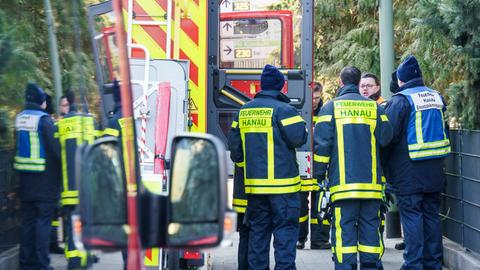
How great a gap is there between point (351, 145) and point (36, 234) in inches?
184

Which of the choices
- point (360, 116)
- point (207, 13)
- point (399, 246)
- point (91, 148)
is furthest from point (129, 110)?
point (399, 246)

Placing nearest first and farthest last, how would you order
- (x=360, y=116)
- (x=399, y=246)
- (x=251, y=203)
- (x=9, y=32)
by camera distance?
(x=9, y=32)
(x=360, y=116)
(x=251, y=203)
(x=399, y=246)

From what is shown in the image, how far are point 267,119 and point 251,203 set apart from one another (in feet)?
2.58

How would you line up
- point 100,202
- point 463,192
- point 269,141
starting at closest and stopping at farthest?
point 100,202, point 269,141, point 463,192

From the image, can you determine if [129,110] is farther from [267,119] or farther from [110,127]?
[267,119]

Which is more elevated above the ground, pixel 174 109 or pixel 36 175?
pixel 174 109

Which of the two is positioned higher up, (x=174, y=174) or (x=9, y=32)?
(x=9, y=32)

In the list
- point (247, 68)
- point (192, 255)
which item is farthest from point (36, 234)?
point (247, 68)

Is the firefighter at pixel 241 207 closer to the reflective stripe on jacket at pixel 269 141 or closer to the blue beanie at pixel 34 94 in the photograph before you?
the reflective stripe on jacket at pixel 269 141

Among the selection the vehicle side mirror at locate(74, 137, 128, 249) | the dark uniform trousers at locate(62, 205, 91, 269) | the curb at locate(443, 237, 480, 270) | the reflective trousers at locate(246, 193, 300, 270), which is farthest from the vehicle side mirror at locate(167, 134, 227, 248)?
the curb at locate(443, 237, 480, 270)

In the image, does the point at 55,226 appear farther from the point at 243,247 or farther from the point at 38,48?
the point at 243,247

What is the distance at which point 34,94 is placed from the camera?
8.58 ft

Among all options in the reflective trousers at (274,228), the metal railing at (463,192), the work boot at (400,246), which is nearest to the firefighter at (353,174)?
the reflective trousers at (274,228)

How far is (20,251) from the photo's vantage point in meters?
2.56
